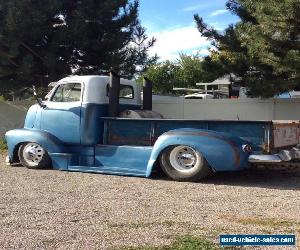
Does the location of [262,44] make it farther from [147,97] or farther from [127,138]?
[127,138]

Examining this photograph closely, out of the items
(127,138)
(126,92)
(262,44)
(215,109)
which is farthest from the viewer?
(215,109)

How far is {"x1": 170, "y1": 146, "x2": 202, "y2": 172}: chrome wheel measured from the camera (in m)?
9.80

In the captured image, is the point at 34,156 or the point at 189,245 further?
the point at 34,156

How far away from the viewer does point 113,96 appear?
11344mm

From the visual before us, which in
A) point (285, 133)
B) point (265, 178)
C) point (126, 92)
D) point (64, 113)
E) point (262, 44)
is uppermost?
point (262, 44)

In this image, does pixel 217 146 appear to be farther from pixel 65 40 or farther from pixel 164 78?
pixel 164 78

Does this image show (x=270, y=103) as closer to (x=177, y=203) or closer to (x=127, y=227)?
(x=177, y=203)

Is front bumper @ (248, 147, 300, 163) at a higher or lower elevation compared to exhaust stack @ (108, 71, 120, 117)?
lower

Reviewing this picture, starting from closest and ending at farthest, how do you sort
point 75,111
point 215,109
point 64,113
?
1. point 75,111
2. point 64,113
3. point 215,109

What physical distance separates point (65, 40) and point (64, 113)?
199 inches

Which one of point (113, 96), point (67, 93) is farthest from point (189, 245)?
point (67, 93)

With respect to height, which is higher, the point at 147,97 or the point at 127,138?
the point at 147,97

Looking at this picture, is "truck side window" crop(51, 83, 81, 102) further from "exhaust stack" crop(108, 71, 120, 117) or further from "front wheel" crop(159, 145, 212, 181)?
"front wheel" crop(159, 145, 212, 181)

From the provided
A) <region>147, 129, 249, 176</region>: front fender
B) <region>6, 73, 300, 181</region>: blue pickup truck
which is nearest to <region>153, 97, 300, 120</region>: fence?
<region>6, 73, 300, 181</region>: blue pickup truck
